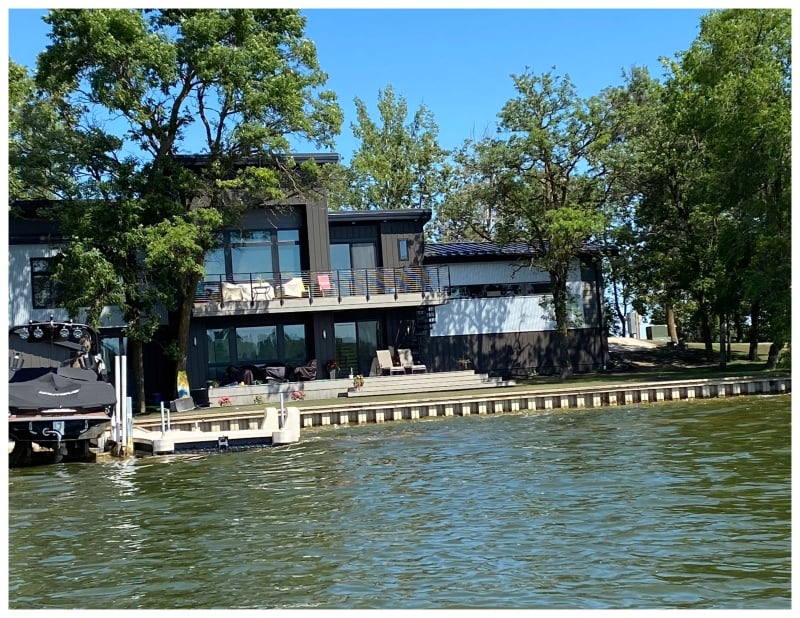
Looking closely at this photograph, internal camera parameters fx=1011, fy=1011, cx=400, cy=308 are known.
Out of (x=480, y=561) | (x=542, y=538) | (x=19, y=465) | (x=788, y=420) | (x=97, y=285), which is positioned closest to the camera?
(x=480, y=561)

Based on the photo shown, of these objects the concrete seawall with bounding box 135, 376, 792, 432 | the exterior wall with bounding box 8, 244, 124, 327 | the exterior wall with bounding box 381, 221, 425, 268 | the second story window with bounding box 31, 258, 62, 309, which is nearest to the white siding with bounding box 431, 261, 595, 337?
the exterior wall with bounding box 381, 221, 425, 268

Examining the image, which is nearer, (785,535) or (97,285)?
(785,535)

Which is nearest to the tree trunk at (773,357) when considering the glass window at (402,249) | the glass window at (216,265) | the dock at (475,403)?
the dock at (475,403)

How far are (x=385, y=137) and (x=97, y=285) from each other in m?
26.7

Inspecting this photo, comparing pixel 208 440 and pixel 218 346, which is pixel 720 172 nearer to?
pixel 218 346

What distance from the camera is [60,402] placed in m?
19.1

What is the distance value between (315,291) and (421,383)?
4.45m

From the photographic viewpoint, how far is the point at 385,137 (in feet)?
168

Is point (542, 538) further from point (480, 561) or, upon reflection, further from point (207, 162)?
point (207, 162)

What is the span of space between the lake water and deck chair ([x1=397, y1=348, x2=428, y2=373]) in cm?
1144

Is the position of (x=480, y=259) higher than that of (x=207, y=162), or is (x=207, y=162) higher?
(x=207, y=162)

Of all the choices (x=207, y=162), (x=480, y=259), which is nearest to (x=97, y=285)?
(x=207, y=162)

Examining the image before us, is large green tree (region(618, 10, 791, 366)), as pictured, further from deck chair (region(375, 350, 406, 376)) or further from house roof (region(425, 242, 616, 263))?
deck chair (region(375, 350, 406, 376))

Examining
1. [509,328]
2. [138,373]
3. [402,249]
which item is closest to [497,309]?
[509,328]
